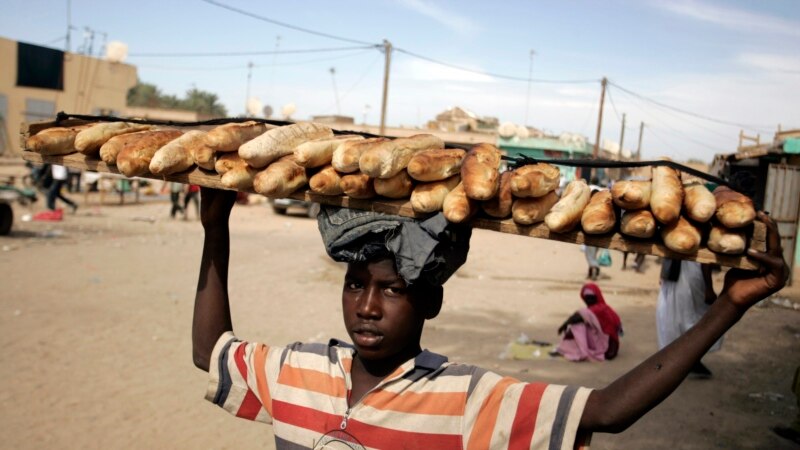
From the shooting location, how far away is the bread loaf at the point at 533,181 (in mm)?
1529

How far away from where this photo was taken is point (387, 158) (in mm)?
1597

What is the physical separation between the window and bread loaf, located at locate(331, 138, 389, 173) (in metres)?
30.2

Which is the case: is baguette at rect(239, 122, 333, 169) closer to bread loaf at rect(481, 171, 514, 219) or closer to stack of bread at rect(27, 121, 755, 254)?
stack of bread at rect(27, 121, 755, 254)

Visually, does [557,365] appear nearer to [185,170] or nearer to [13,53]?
[185,170]

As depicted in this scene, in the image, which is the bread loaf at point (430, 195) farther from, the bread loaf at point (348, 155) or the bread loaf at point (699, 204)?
the bread loaf at point (699, 204)

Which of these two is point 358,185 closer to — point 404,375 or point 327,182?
point 327,182

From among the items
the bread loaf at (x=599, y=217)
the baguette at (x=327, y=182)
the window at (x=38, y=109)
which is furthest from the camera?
the window at (x=38, y=109)

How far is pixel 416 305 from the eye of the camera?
1812 mm

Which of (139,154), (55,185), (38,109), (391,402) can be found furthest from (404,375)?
(38,109)

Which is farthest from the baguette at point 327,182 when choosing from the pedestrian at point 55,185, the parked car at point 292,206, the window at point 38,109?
the window at point 38,109

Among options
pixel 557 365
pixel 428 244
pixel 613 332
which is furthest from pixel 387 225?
pixel 613 332

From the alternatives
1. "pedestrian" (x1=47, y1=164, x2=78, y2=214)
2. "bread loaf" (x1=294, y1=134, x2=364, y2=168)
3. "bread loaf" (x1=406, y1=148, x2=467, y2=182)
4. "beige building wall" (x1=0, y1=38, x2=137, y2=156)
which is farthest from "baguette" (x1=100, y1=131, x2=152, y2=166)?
"beige building wall" (x1=0, y1=38, x2=137, y2=156)

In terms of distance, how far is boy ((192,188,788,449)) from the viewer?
1499mm

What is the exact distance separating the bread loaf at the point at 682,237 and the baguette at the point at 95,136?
1.80m
